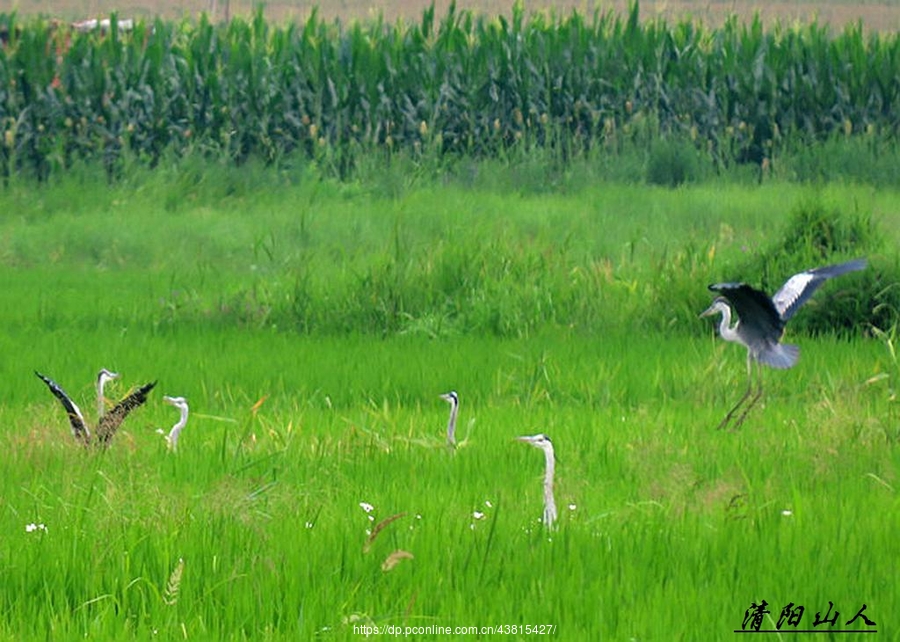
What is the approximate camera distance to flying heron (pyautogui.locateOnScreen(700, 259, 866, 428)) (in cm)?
727

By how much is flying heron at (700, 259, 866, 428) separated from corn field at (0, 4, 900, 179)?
13.3 meters

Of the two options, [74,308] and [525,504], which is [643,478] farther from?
[74,308]

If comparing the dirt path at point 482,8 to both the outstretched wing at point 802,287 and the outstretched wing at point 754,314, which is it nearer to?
the outstretched wing at point 802,287

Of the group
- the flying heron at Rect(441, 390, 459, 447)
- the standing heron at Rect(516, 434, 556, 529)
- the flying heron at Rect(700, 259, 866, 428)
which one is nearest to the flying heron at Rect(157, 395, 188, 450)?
the flying heron at Rect(441, 390, 459, 447)

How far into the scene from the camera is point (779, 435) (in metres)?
7.50

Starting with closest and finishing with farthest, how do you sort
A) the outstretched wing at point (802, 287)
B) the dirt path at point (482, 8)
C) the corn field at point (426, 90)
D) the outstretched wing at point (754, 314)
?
1. the outstretched wing at point (754, 314)
2. the outstretched wing at point (802, 287)
3. the corn field at point (426, 90)
4. the dirt path at point (482, 8)

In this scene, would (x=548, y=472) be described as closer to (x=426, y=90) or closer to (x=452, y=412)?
(x=452, y=412)

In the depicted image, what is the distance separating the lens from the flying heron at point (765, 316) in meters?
7.27

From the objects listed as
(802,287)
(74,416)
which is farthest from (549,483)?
(802,287)

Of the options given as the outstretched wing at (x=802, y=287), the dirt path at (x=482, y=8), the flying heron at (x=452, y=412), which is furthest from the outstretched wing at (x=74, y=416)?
the dirt path at (x=482, y=8)

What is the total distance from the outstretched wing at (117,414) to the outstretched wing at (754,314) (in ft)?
7.82

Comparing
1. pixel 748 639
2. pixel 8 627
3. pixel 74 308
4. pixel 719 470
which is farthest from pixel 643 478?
pixel 74 308

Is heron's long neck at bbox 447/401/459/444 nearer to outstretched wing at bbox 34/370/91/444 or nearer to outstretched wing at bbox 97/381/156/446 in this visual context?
outstretched wing at bbox 97/381/156/446

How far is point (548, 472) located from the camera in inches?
208
